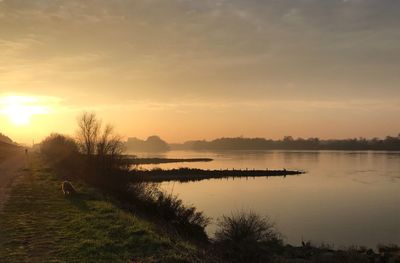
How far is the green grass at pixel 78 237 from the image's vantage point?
1039 cm

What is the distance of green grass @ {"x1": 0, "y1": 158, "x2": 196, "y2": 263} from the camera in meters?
10.4

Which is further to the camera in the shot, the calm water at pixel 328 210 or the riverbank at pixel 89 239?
the calm water at pixel 328 210

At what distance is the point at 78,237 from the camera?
12250 millimetres

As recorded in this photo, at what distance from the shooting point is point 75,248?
1088 cm

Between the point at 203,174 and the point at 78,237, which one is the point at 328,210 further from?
the point at 203,174

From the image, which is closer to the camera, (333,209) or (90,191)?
(90,191)

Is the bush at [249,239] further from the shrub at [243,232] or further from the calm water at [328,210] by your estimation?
the calm water at [328,210]

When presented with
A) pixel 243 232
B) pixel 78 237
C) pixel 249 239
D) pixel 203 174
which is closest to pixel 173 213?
pixel 243 232

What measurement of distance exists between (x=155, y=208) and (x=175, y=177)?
2434 inches

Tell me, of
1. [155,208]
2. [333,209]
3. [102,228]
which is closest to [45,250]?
[102,228]

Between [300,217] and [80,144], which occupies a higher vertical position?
[80,144]

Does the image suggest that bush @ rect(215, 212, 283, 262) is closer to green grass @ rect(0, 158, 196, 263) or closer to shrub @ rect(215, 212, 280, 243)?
shrub @ rect(215, 212, 280, 243)

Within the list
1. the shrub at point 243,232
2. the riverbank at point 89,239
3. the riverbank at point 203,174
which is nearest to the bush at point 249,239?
the shrub at point 243,232

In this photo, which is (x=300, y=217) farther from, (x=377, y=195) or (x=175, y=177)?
(x=175, y=177)
